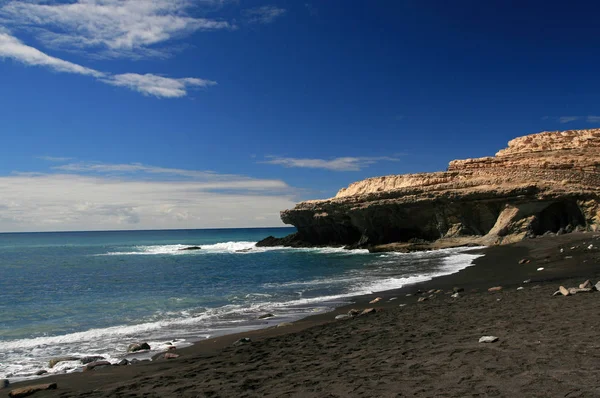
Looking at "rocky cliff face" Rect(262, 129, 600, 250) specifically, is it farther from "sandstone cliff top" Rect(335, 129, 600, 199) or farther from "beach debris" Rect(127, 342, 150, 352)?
"beach debris" Rect(127, 342, 150, 352)

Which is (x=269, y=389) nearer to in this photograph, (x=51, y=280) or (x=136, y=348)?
(x=136, y=348)

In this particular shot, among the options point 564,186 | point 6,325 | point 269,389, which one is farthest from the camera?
point 564,186

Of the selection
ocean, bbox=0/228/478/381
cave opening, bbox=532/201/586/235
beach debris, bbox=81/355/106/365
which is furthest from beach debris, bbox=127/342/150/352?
cave opening, bbox=532/201/586/235

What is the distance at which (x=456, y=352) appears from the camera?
5859 millimetres

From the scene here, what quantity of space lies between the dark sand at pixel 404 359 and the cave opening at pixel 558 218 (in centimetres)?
2606

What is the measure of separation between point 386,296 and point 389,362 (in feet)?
28.5

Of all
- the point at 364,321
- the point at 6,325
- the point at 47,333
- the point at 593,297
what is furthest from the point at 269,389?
the point at 6,325

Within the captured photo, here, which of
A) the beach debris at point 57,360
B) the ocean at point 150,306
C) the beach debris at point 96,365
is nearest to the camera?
the beach debris at point 96,365

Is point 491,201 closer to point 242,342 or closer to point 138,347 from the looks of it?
point 242,342

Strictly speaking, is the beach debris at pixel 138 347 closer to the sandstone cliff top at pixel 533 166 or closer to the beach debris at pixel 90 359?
the beach debris at pixel 90 359

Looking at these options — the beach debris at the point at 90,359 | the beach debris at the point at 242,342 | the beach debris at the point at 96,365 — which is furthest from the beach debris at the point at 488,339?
the beach debris at the point at 90,359

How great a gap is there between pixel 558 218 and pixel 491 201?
5.19 m

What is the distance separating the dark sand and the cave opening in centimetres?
2606

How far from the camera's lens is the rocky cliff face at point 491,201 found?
32375mm
